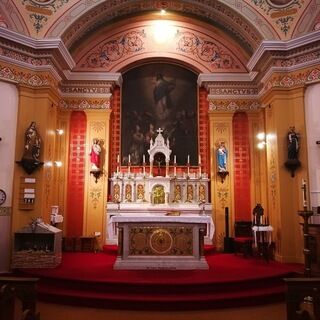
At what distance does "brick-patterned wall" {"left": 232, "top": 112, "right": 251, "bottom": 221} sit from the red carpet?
4.00 metres

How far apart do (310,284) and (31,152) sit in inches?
287

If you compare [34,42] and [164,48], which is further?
[164,48]

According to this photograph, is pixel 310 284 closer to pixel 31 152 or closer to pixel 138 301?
pixel 138 301

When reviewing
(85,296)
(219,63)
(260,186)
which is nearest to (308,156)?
(260,186)

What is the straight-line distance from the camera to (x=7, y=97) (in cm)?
960

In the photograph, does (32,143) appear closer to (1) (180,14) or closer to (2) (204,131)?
(2) (204,131)

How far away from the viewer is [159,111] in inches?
511

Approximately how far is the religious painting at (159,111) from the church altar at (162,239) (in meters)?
4.44

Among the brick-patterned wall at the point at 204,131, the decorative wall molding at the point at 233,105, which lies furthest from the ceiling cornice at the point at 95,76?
the decorative wall molding at the point at 233,105

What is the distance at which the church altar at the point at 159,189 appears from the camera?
12.0m

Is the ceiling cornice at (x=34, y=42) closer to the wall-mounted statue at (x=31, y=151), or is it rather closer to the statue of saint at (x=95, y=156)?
the wall-mounted statue at (x=31, y=151)

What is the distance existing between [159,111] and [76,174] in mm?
3631

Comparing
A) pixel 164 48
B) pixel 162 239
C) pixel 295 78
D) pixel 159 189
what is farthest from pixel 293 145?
pixel 164 48

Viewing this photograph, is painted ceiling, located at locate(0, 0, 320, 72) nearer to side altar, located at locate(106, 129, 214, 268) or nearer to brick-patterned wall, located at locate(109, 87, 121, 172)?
brick-patterned wall, located at locate(109, 87, 121, 172)
